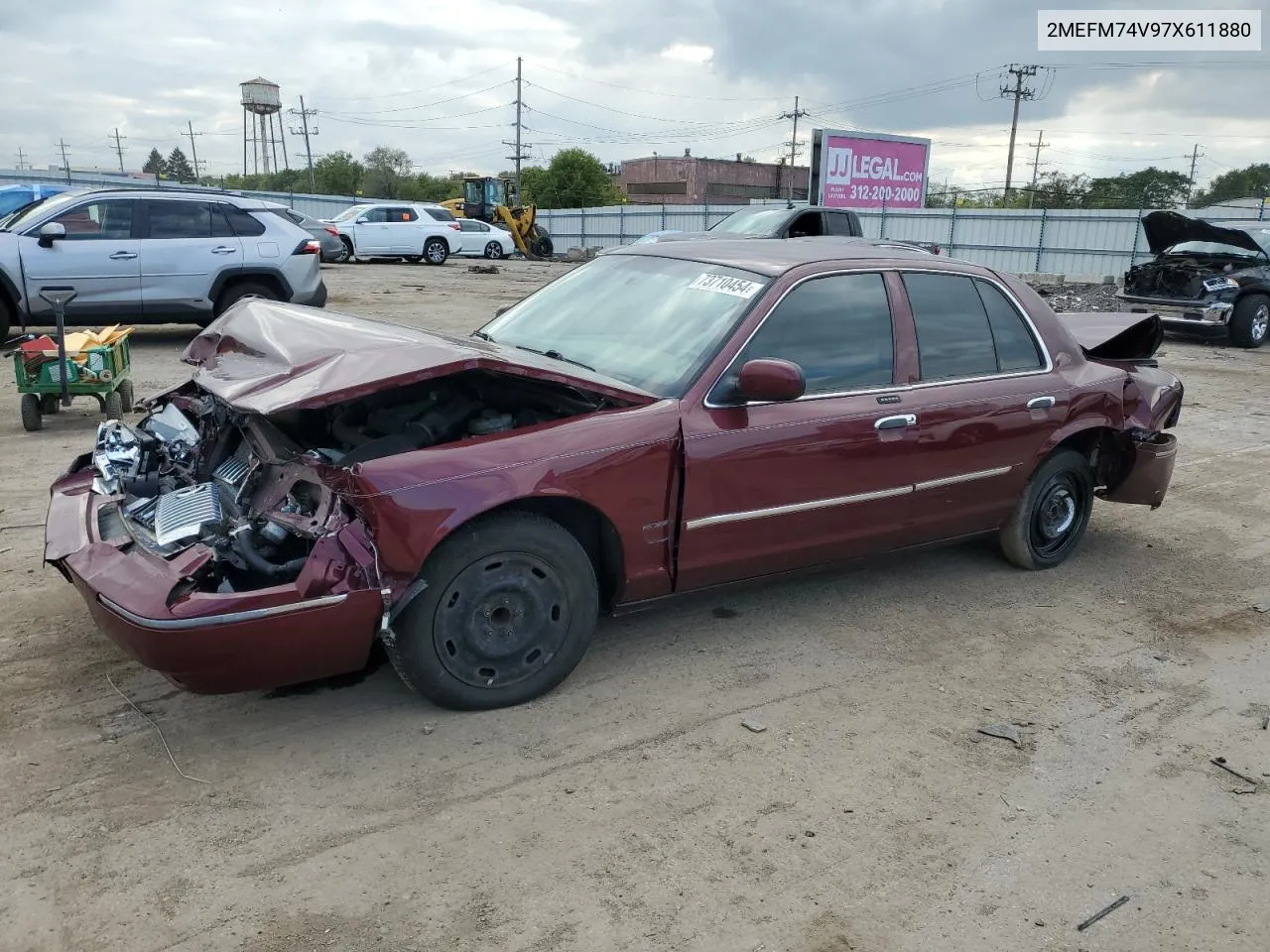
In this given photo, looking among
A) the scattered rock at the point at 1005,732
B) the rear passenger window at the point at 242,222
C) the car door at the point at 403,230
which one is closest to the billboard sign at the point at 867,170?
the car door at the point at 403,230

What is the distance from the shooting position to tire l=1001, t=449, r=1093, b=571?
16.3 feet

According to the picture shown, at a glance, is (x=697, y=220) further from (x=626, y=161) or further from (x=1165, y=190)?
(x=626, y=161)

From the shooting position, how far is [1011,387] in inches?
183

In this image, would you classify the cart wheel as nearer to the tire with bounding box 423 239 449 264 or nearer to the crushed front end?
the crushed front end

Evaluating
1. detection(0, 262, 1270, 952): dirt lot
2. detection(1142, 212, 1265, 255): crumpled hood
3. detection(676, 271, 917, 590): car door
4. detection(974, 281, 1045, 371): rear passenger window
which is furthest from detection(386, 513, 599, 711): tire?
detection(1142, 212, 1265, 255): crumpled hood

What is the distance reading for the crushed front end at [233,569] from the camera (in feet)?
9.61

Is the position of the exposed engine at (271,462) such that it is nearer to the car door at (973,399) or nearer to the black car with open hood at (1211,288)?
the car door at (973,399)

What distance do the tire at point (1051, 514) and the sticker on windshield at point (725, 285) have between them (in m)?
1.92

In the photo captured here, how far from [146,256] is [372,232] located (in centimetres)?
1748

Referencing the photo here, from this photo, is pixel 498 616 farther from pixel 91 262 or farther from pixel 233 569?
pixel 91 262

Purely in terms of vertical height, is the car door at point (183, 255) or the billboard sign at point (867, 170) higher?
the billboard sign at point (867, 170)

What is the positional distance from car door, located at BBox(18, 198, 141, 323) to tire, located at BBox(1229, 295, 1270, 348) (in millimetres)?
15186

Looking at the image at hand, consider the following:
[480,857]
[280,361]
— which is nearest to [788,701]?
[480,857]

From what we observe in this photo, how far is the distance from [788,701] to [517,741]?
3.49 ft
